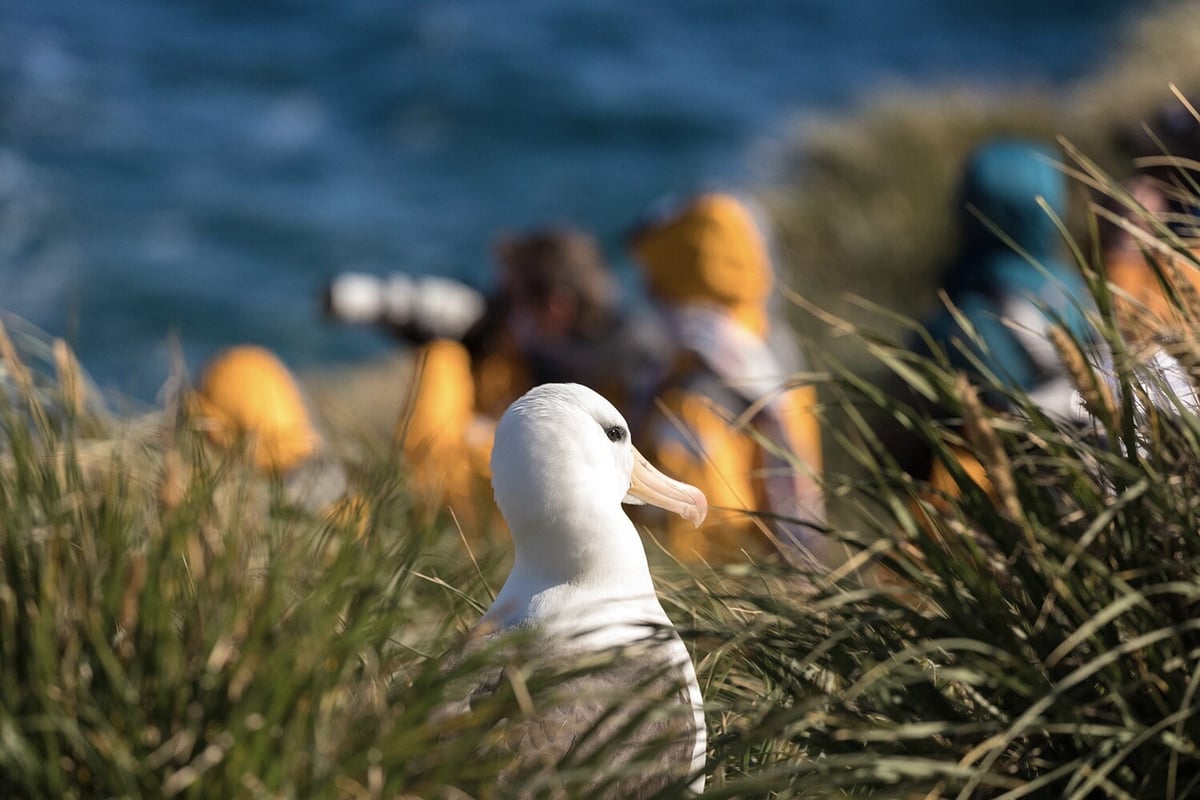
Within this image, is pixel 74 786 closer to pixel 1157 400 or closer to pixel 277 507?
pixel 277 507

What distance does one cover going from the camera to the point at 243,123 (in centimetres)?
3011

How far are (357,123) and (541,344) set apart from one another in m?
25.7

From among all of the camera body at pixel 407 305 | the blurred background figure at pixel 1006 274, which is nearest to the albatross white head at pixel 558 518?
the blurred background figure at pixel 1006 274

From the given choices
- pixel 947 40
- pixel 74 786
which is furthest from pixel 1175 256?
pixel 947 40

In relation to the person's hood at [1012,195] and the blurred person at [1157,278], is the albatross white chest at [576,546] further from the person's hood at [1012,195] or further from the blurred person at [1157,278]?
the person's hood at [1012,195]

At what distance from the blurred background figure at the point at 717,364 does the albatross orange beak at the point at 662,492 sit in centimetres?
118

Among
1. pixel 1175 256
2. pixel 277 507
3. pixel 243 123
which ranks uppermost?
pixel 1175 256

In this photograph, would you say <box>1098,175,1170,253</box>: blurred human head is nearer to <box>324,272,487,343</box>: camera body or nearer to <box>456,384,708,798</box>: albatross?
<box>456,384,708,798</box>: albatross

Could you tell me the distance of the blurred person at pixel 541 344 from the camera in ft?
16.1

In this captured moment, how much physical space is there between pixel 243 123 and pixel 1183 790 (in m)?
29.8

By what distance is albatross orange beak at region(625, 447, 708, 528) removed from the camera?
2.40 m

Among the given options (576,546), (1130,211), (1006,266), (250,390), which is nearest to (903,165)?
(250,390)

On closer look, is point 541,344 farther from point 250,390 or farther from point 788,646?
point 788,646

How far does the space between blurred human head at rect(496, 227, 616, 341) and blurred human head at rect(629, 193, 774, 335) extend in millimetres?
192
